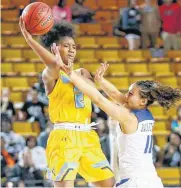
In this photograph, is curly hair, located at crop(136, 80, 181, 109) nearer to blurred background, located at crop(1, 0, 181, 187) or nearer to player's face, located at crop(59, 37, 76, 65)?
player's face, located at crop(59, 37, 76, 65)

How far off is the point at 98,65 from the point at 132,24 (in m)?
1.03

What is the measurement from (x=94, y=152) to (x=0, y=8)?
26.1 ft

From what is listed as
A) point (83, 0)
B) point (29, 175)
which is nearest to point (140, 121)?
point (29, 175)

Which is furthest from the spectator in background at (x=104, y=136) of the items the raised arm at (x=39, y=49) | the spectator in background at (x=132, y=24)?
the raised arm at (x=39, y=49)

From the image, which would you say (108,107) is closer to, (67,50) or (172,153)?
(67,50)

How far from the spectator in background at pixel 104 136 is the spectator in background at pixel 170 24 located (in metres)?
3.42

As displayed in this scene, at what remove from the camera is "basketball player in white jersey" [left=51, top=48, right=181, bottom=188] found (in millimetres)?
6531

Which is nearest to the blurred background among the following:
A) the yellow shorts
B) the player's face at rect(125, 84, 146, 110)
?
the yellow shorts

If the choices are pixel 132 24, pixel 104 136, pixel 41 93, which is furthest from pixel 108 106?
pixel 132 24

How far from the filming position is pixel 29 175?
1088cm

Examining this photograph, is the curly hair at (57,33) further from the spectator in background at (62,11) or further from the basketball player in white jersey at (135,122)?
the spectator in background at (62,11)

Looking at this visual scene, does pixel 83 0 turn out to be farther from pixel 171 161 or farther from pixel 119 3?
pixel 171 161

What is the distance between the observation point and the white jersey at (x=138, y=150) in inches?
259

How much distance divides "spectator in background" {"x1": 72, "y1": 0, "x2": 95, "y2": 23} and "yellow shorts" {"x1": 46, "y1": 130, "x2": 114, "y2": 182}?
7248 millimetres
